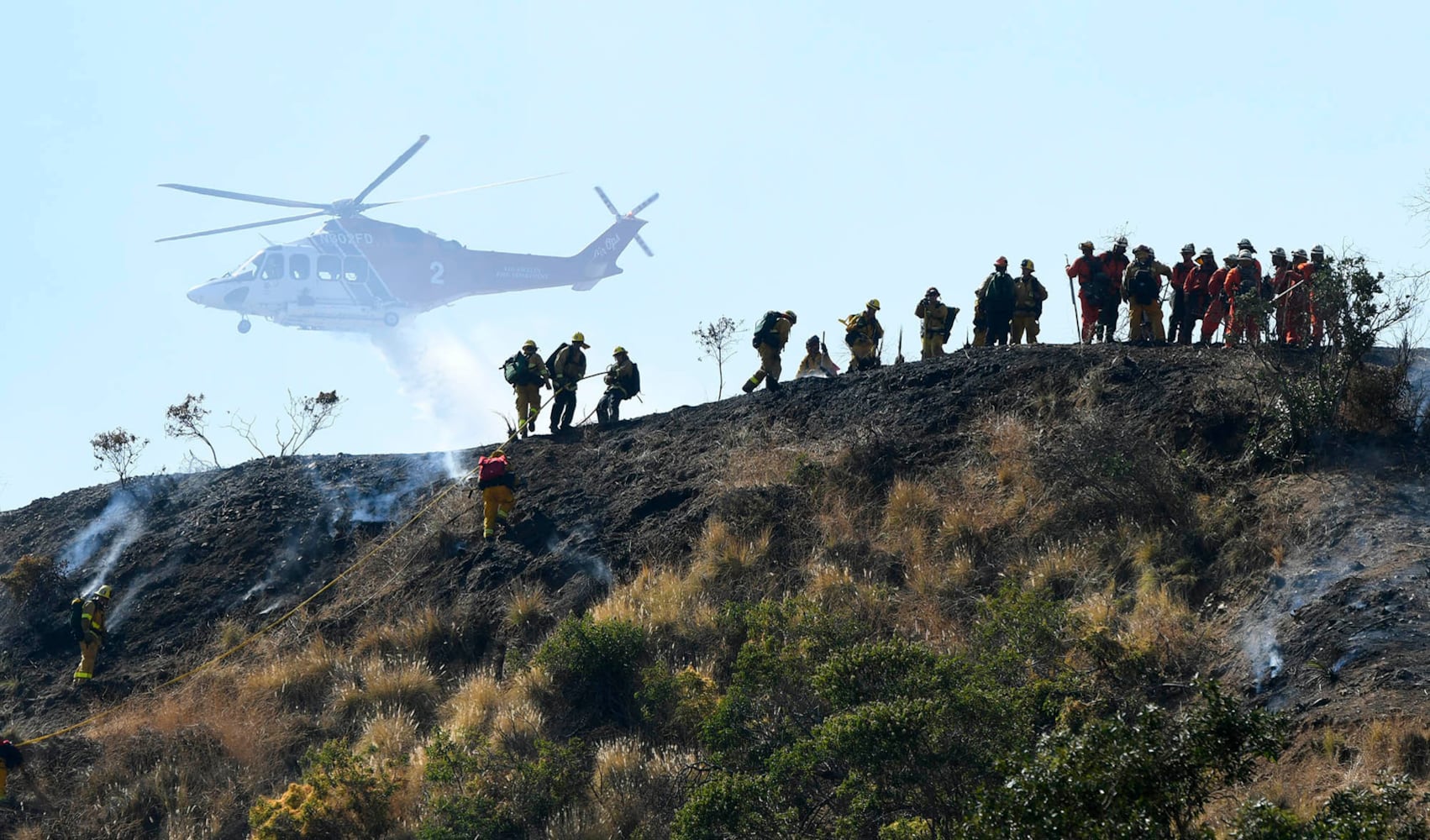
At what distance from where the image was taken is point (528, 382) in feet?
70.3

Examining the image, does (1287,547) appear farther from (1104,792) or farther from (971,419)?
(1104,792)

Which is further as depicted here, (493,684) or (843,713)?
(493,684)

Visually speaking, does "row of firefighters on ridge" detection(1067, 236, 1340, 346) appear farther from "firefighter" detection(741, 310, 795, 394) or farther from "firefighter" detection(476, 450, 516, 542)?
"firefighter" detection(476, 450, 516, 542)

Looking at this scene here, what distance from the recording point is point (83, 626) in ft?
59.2

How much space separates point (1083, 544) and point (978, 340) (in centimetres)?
744

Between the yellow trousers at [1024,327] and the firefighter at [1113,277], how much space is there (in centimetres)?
116

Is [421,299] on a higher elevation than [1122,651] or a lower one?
higher

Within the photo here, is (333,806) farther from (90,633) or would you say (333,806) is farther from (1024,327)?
(1024,327)

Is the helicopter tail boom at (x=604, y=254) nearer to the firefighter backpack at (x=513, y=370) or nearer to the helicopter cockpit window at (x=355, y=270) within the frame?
the helicopter cockpit window at (x=355, y=270)

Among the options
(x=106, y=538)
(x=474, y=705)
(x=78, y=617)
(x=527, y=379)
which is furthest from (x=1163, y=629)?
(x=106, y=538)

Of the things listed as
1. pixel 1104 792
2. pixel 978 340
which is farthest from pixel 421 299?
pixel 1104 792

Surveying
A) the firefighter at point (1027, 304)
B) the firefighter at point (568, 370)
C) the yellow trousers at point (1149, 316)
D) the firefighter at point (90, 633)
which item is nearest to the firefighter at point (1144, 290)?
the yellow trousers at point (1149, 316)

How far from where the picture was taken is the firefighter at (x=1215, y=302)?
1803cm

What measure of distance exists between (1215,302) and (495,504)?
993 cm
